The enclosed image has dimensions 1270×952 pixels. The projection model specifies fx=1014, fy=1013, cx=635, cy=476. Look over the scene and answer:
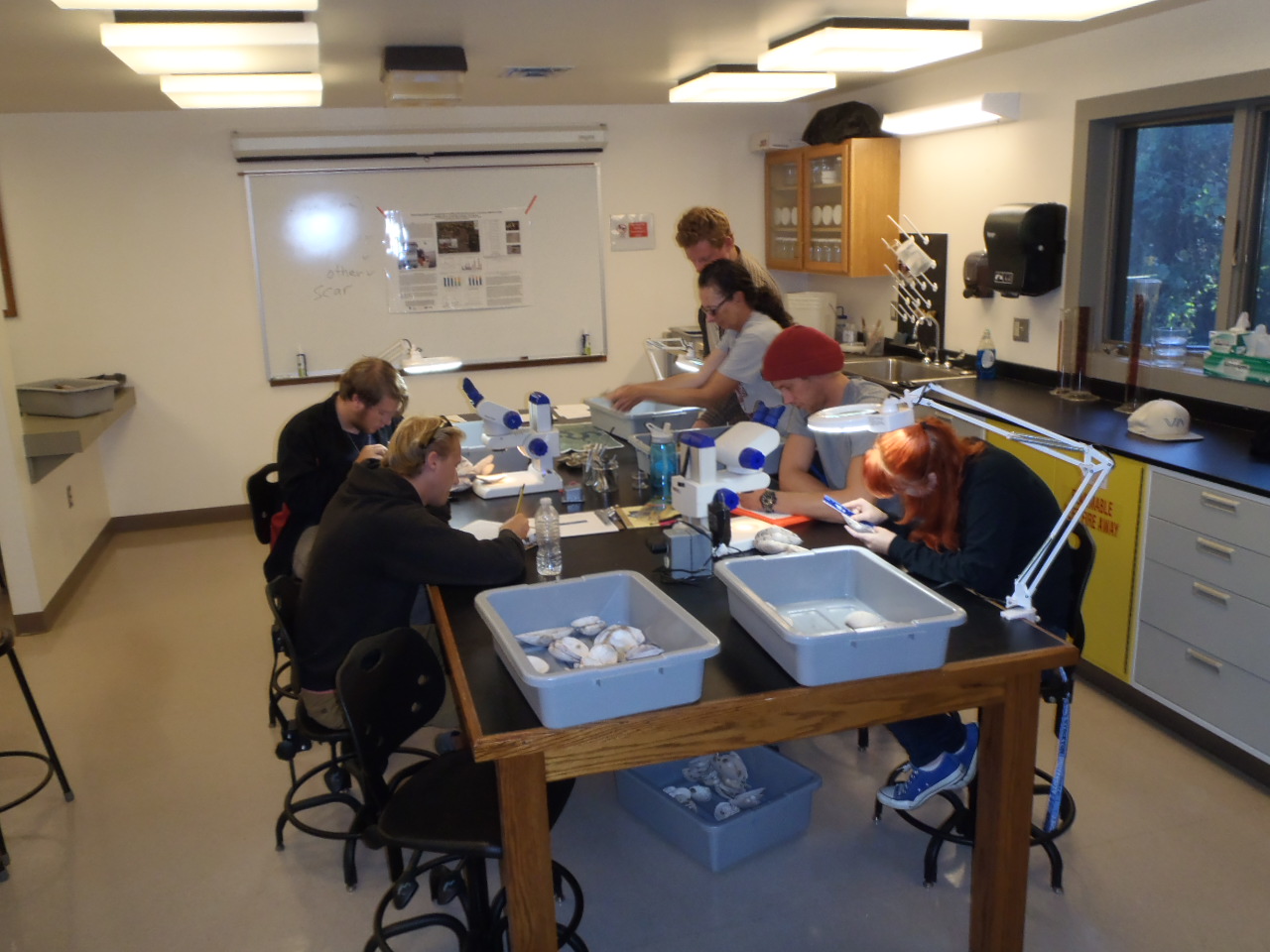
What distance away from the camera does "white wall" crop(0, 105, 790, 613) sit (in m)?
5.61

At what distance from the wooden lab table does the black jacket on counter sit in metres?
0.15

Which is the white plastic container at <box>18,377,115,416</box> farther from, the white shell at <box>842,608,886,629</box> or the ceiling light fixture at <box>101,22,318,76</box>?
the white shell at <box>842,608,886,629</box>

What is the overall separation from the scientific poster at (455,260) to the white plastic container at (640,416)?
94.6 inches

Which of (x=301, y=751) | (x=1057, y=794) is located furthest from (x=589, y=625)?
(x=1057, y=794)

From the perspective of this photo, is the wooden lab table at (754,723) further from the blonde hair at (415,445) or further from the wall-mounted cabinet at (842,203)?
the wall-mounted cabinet at (842,203)

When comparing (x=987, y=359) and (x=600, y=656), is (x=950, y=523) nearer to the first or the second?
(x=600, y=656)

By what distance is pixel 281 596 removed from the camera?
275 centimetres

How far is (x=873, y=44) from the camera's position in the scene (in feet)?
11.9

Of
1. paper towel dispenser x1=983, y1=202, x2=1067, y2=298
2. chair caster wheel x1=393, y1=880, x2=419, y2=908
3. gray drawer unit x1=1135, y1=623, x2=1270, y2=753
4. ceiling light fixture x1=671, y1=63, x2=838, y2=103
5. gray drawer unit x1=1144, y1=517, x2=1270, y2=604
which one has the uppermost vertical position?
ceiling light fixture x1=671, y1=63, x2=838, y2=103

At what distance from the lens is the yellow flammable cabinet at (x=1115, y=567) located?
11.4 ft

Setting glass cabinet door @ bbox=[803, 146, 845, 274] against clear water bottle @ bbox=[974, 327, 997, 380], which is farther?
glass cabinet door @ bbox=[803, 146, 845, 274]

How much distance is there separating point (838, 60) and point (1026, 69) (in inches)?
50.6

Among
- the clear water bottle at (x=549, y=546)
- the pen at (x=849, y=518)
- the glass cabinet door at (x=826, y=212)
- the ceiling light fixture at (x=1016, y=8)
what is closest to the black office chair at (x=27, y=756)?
the clear water bottle at (x=549, y=546)

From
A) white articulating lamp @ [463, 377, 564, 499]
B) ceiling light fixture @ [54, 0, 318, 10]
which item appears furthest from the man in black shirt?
ceiling light fixture @ [54, 0, 318, 10]
